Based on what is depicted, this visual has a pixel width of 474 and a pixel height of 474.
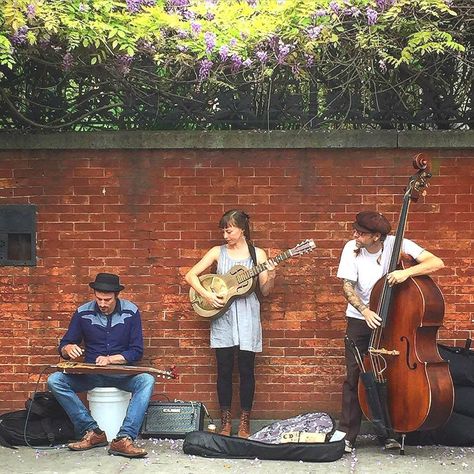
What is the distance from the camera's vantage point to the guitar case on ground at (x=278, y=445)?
6023 mm

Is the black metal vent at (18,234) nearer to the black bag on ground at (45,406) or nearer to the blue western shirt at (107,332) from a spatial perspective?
the blue western shirt at (107,332)

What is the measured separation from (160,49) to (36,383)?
2.85 metres

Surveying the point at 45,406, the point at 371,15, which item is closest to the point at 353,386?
the point at 45,406

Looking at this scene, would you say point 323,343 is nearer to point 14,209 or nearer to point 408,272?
point 408,272

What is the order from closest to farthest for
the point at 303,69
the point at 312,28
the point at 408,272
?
the point at 408,272
the point at 312,28
the point at 303,69

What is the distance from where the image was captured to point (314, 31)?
625 cm

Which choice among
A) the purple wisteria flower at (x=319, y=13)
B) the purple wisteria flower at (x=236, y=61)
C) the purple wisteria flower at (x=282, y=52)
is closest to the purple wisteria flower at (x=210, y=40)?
the purple wisteria flower at (x=236, y=61)

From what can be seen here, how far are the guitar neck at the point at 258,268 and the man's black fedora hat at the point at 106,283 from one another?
0.92m

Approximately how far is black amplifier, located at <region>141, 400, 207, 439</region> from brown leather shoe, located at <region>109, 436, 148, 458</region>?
0.43m

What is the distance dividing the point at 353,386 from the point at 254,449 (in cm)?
85

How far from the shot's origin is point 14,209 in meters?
7.01

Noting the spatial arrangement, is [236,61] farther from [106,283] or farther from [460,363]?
[460,363]

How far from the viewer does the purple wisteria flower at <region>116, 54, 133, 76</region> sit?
650 cm

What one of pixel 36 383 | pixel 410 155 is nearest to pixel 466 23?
pixel 410 155
